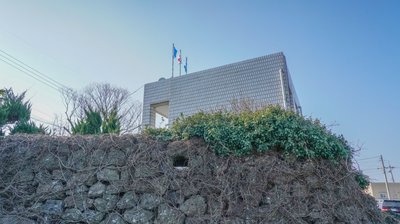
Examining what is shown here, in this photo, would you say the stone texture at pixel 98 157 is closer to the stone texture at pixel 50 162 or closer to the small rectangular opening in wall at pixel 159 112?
the stone texture at pixel 50 162

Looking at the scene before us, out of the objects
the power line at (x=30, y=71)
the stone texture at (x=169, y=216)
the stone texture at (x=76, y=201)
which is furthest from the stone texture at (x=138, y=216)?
the power line at (x=30, y=71)

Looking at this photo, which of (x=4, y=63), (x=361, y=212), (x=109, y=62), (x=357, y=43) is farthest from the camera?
(x=4, y=63)

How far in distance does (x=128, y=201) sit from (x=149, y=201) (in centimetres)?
36

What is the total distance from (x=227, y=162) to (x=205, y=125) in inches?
29.7

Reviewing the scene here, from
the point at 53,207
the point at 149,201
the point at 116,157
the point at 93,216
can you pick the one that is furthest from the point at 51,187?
the point at 149,201

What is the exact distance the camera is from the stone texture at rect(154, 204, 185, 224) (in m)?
3.51

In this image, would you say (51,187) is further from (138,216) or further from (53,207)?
(138,216)

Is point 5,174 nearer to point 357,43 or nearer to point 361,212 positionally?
point 361,212

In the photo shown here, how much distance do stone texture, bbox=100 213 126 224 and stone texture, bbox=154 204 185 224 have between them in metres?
0.61

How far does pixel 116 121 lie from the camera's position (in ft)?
21.1

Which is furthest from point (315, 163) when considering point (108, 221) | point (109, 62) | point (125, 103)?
point (125, 103)

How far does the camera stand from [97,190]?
394cm

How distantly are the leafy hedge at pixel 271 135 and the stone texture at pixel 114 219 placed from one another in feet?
5.38

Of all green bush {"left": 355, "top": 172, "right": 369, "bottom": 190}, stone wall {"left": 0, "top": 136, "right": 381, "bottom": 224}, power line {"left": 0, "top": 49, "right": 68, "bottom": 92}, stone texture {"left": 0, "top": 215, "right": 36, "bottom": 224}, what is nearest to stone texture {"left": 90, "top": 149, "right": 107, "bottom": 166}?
stone wall {"left": 0, "top": 136, "right": 381, "bottom": 224}
